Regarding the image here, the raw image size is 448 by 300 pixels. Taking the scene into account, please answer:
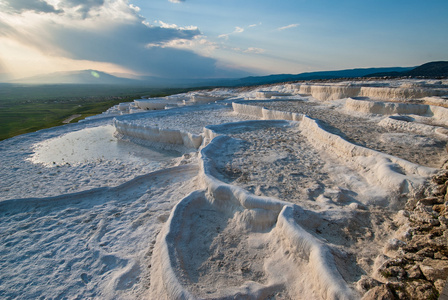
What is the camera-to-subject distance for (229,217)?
363cm

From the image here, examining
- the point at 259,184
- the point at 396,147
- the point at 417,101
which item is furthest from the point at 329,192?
the point at 417,101

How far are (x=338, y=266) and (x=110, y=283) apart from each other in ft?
8.71

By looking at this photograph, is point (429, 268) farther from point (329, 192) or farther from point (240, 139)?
point (240, 139)

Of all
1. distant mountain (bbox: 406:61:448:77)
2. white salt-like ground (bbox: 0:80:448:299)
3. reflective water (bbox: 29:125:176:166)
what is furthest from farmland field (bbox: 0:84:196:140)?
distant mountain (bbox: 406:61:448:77)

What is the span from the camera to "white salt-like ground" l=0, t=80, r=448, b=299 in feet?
8.46

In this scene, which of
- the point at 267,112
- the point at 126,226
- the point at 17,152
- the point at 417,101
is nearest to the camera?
the point at 126,226

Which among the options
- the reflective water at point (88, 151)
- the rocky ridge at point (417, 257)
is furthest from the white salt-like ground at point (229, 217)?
the reflective water at point (88, 151)

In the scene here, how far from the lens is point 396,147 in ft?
16.4

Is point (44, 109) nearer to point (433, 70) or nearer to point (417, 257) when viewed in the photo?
point (417, 257)

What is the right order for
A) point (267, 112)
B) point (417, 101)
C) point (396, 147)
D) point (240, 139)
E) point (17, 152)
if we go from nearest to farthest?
1. point (396, 147)
2. point (240, 139)
3. point (417, 101)
4. point (17, 152)
5. point (267, 112)

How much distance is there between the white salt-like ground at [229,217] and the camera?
8.46ft

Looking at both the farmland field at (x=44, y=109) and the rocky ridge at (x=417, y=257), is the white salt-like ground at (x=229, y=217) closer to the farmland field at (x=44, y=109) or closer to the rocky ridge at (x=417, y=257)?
the rocky ridge at (x=417, y=257)

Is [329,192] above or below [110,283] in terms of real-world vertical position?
above

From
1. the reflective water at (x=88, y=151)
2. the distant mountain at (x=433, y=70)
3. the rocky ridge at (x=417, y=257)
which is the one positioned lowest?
the reflective water at (x=88, y=151)
